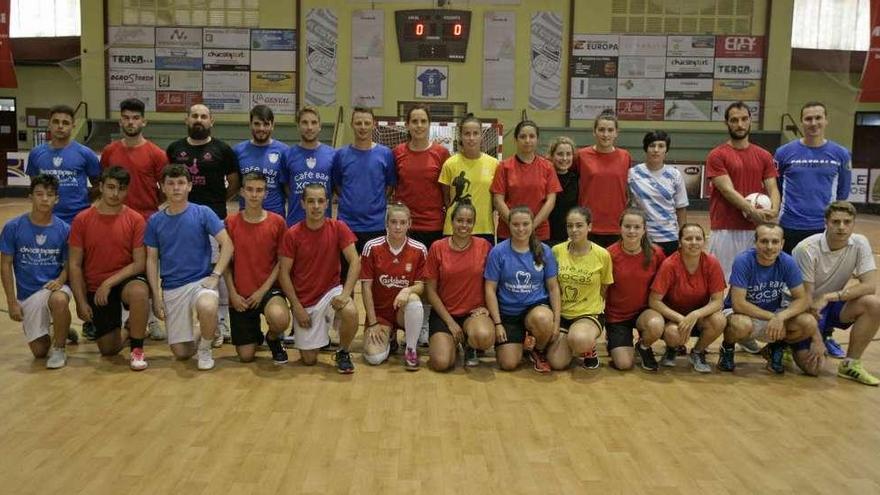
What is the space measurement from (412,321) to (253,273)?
113 cm

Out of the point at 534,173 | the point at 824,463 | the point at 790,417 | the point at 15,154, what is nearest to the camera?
the point at 824,463

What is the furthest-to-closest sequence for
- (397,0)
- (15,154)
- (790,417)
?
1. (15,154)
2. (397,0)
3. (790,417)

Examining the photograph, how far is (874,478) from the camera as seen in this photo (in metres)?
3.41

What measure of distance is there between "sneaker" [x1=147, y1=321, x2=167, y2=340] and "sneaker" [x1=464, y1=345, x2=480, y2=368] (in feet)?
7.74

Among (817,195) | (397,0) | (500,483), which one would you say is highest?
(397,0)

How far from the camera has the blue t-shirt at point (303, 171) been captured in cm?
587

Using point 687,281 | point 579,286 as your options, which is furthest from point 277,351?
point 687,281

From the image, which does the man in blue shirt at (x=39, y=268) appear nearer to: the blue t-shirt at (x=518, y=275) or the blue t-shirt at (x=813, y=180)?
the blue t-shirt at (x=518, y=275)

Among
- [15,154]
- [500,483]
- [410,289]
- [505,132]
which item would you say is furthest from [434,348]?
[15,154]

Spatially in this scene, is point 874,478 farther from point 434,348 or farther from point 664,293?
point 434,348

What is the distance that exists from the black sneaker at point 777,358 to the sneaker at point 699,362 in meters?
0.41

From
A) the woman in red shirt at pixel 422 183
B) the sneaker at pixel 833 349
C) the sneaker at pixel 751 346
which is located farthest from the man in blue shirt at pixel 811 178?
the woman in red shirt at pixel 422 183

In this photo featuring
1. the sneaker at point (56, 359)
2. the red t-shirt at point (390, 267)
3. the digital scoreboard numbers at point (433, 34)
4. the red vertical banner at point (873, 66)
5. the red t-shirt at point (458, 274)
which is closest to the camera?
the sneaker at point (56, 359)

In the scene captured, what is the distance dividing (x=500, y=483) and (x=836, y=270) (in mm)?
3301
